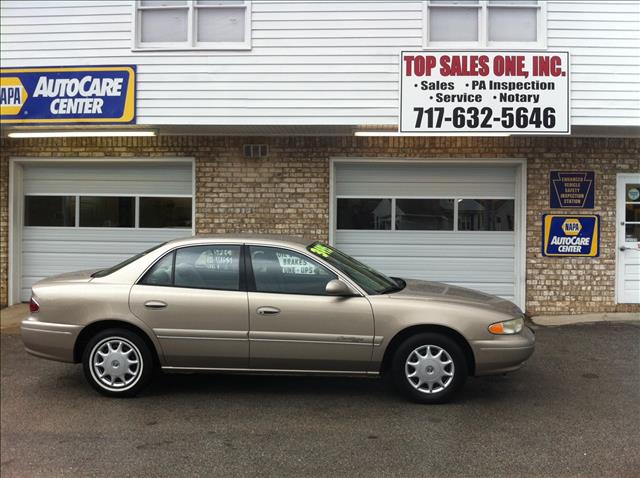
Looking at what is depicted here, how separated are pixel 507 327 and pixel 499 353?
241 millimetres

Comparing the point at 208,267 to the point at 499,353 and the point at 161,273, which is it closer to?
the point at 161,273

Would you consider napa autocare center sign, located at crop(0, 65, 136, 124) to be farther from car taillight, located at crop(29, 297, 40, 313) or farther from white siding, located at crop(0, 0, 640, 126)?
car taillight, located at crop(29, 297, 40, 313)

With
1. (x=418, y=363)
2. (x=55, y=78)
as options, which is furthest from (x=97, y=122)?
(x=418, y=363)

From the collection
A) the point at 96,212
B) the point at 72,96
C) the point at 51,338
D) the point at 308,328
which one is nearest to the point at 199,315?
the point at 308,328

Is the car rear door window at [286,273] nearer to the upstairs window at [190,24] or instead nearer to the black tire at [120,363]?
the black tire at [120,363]

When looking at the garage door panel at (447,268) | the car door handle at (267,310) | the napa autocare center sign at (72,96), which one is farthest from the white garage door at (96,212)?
the car door handle at (267,310)

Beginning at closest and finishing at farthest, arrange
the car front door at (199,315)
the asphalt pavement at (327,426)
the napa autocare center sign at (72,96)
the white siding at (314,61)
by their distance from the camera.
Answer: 1. the asphalt pavement at (327,426)
2. the car front door at (199,315)
3. the white siding at (314,61)
4. the napa autocare center sign at (72,96)

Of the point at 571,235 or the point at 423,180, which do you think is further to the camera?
the point at 423,180

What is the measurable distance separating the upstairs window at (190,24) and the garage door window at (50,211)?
115 inches

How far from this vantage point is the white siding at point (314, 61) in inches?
307

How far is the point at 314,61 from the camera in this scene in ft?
26.2

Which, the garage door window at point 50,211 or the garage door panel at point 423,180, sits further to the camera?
the garage door window at point 50,211

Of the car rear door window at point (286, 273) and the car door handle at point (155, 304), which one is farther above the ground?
the car rear door window at point (286, 273)

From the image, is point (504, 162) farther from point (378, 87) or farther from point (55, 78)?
point (55, 78)
